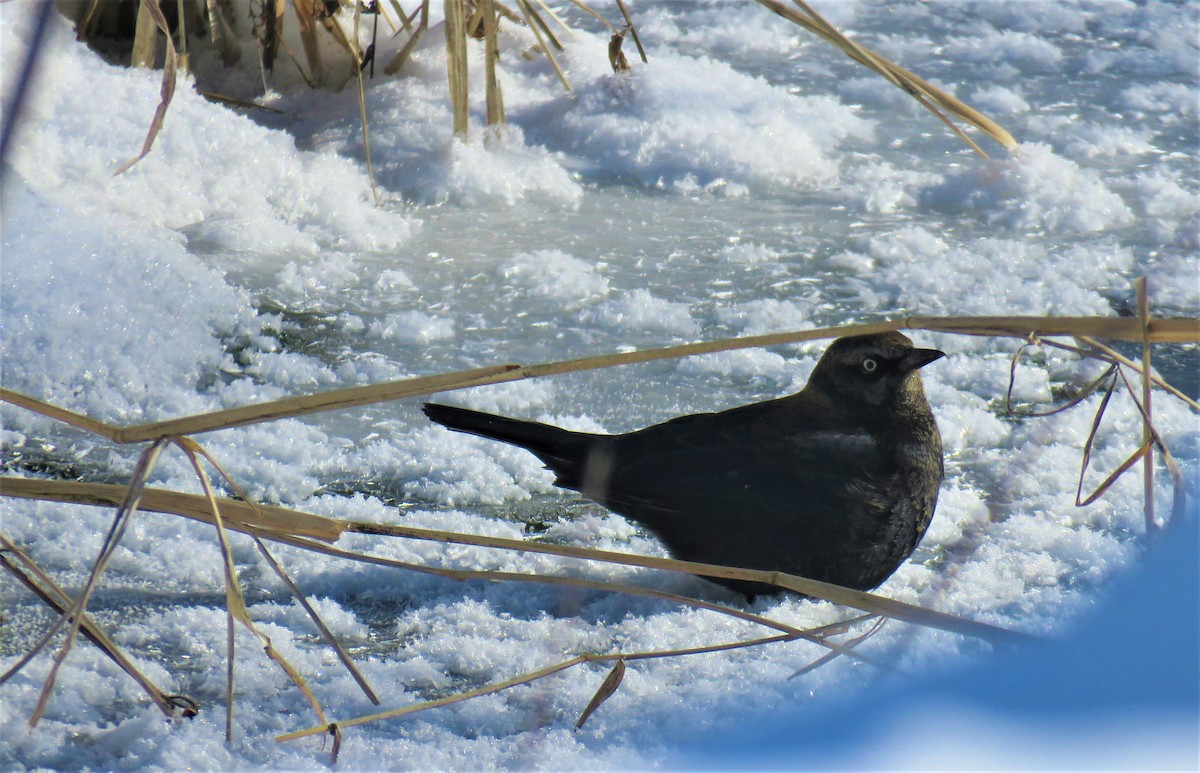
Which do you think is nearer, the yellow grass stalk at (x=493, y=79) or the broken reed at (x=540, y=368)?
the broken reed at (x=540, y=368)

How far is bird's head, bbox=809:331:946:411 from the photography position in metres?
2.34

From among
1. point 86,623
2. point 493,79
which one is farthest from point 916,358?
point 493,79

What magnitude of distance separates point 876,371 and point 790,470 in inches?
12.6

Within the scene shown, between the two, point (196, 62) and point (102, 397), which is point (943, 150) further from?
point (102, 397)

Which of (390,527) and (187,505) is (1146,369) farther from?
(187,505)

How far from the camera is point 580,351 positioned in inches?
122

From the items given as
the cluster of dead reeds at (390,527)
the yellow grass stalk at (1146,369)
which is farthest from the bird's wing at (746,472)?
the yellow grass stalk at (1146,369)

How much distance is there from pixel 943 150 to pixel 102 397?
3.52 m

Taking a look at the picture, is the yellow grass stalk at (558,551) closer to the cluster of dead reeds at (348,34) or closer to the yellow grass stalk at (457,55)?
the cluster of dead reeds at (348,34)

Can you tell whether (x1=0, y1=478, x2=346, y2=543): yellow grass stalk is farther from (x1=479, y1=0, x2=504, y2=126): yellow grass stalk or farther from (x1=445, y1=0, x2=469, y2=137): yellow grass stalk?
(x1=445, y1=0, x2=469, y2=137): yellow grass stalk

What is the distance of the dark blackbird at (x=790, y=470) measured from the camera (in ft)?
7.26

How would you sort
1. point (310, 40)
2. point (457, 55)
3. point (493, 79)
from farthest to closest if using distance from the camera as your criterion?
point (310, 40)
point (493, 79)
point (457, 55)

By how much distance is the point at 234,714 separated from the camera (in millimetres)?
1744

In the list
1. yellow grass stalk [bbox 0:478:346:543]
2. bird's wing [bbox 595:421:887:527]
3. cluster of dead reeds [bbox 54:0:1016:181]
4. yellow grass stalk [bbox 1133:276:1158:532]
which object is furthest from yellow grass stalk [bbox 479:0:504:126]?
yellow grass stalk [bbox 1133:276:1158:532]
